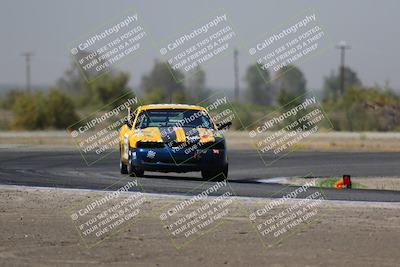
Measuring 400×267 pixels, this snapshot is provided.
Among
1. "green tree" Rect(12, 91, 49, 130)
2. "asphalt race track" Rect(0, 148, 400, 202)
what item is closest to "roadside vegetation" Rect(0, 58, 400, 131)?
"green tree" Rect(12, 91, 49, 130)

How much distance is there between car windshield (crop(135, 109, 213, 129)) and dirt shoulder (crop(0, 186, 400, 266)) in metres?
4.96

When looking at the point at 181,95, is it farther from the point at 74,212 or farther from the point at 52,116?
the point at 74,212

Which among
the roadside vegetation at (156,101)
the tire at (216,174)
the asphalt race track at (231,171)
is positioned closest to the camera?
the asphalt race track at (231,171)

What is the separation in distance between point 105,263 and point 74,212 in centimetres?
433

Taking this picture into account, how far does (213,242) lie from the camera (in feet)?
39.8

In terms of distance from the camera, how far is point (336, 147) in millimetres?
37906

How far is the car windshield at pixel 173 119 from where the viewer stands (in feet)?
67.1

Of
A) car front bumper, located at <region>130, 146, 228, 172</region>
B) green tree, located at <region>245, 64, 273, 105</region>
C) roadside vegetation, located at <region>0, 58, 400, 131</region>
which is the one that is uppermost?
car front bumper, located at <region>130, 146, 228, 172</region>

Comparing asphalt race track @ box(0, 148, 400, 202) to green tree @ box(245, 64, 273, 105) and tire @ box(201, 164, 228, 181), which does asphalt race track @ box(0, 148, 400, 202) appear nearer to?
tire @ box(201, 164, 228, 181)

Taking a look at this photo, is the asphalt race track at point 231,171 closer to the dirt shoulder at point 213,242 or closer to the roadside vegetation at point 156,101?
the dirt shoulder at point 213,242

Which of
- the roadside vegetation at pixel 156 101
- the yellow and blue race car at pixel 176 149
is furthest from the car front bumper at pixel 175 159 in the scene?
the roadside vegetation at pixel 156 101

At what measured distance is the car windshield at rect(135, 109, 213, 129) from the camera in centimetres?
2045

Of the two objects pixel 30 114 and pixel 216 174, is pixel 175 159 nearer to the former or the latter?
pixel 216 174

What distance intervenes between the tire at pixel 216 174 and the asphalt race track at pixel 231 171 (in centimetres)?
18
